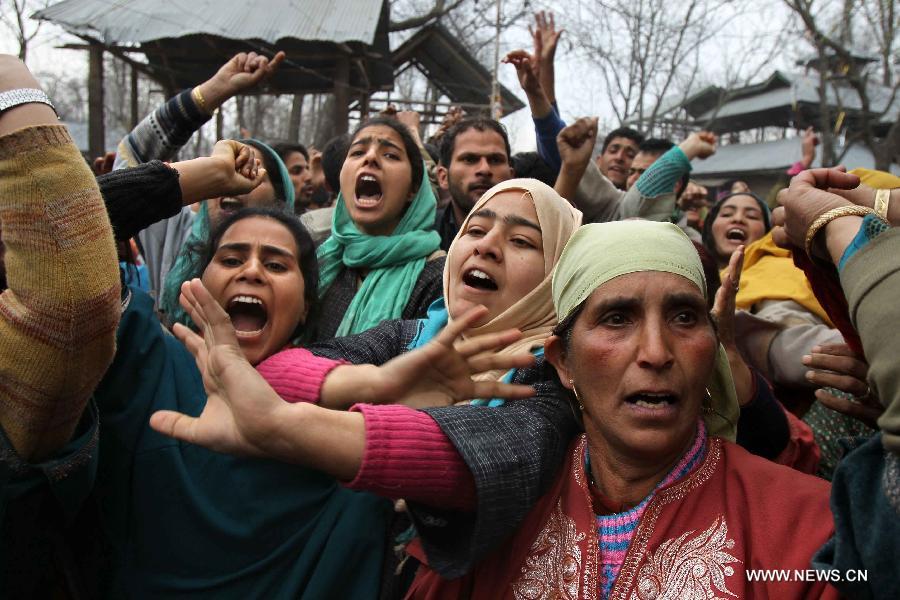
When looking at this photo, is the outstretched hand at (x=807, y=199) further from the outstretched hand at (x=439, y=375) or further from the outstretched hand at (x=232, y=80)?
the outstretched hand at (x=232, y=80)

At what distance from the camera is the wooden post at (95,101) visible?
10523 millimetres

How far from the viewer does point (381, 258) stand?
2666 millimetres

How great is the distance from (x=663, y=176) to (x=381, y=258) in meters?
1.51

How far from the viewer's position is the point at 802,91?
2766 centimetres

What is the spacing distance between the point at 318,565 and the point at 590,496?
65cm

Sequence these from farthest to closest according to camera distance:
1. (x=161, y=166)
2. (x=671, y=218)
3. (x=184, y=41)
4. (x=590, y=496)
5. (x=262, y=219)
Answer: (x=184, y=41)
(x=671, y=218)
(x=262, y=219)
(x=161, y=166)
(x=590, y=496)

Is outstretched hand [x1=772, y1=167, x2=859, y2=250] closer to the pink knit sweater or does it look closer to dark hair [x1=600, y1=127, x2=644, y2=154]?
the pink knit sweater

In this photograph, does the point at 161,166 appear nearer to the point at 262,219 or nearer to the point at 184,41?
the point at 262,219

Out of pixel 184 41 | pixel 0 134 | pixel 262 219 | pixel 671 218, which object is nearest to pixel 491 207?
pixel 262 219

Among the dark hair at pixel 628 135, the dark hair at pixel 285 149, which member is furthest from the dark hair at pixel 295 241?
the dark hair at pixel 628 135

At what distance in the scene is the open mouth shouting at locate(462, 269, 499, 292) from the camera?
185cm

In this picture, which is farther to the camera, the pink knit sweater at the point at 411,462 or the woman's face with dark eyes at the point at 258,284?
the woman's face with dark eyes at the point at 258,284

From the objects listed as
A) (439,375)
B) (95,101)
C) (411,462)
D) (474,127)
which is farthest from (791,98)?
(411,462)

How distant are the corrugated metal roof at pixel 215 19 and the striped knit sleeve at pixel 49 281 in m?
9.16
